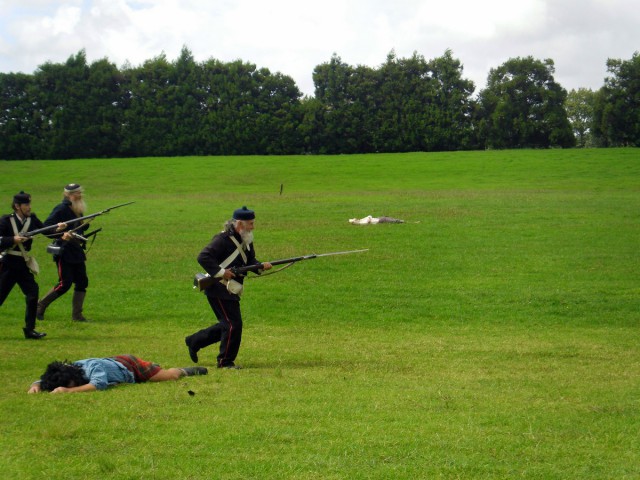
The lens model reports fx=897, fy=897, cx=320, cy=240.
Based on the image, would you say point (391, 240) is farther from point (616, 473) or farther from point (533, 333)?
point (616, 473)

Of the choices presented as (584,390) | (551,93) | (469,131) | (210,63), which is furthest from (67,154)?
(584,390)

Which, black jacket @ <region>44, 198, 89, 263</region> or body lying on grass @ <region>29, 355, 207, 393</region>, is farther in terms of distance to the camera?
black jacket @ <region>44, 198, 89, 263</region>

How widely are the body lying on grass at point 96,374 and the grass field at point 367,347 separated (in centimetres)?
34

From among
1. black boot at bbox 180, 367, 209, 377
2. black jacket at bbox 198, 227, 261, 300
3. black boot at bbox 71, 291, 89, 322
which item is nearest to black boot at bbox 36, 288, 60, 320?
black boot at bbox 71, 291, 89, 322

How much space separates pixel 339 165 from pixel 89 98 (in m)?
27.4

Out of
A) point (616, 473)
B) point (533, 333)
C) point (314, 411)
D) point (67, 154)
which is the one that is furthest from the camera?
point (67, 154)

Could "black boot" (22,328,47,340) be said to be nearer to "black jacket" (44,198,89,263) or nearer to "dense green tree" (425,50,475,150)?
"black jacket" (44,198,89,263)

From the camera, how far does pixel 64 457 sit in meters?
6.98

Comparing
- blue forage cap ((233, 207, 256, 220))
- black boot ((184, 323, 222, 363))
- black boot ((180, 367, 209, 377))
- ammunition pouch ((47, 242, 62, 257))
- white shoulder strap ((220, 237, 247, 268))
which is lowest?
black boot ((180, 367, 209, 377))

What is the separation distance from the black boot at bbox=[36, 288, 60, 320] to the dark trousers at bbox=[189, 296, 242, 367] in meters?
5.14

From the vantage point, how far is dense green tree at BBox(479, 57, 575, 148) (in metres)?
81.6

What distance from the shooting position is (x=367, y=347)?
14.0 m

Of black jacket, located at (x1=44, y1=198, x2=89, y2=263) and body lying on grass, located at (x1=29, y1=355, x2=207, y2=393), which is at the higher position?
black jacket, located at (x1=44, y1=198, x2=89, y2=263)

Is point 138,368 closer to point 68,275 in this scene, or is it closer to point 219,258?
point 219,258
